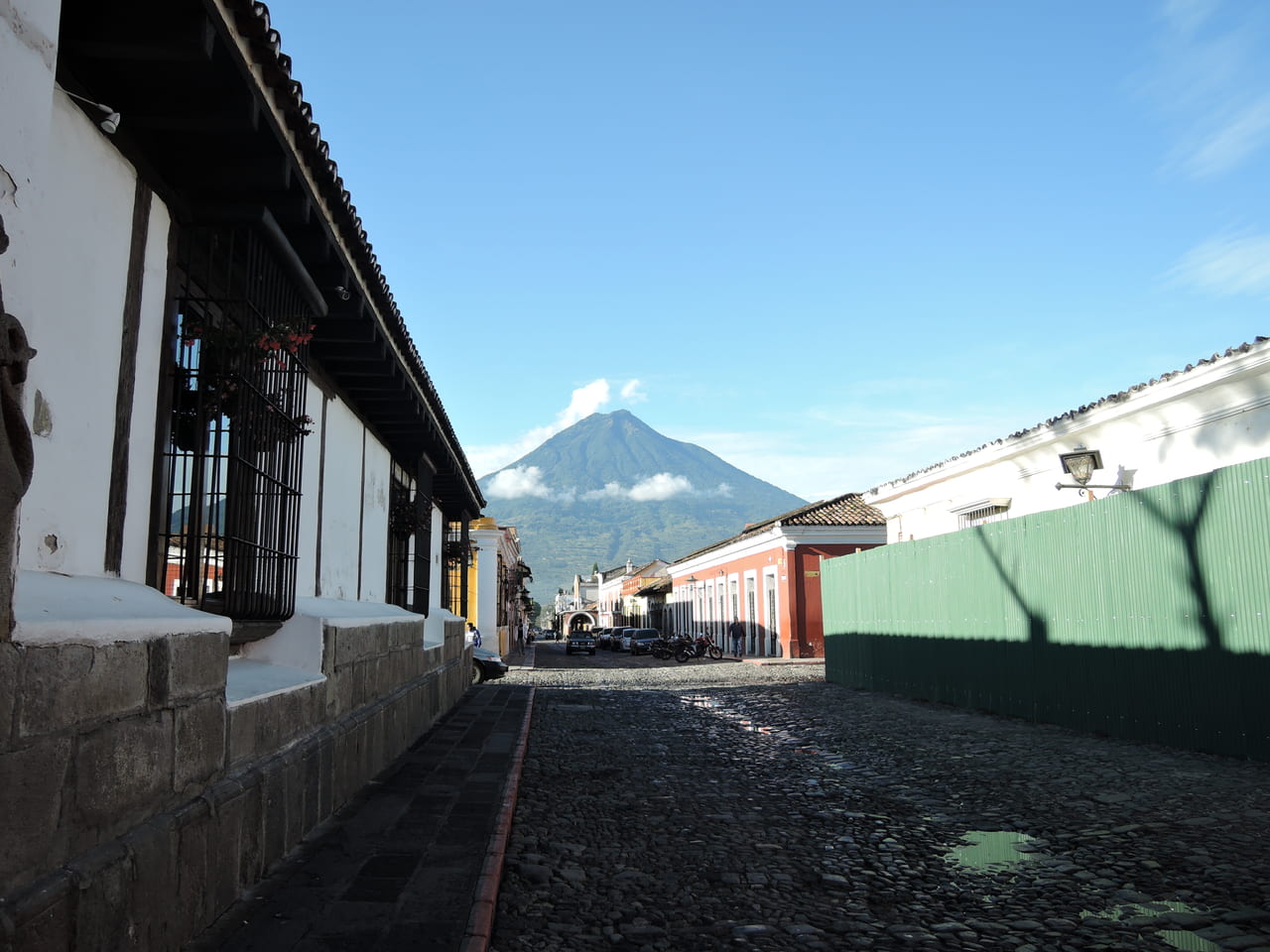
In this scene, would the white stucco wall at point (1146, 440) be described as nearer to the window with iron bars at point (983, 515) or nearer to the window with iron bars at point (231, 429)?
the window with iron bars at point (983, 515)

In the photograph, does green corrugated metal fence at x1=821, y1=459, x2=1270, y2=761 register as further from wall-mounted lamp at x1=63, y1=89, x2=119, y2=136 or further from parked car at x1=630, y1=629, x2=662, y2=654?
parked car at x1=630, y1=629, x2=662, y2=654

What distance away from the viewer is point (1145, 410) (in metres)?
12.4

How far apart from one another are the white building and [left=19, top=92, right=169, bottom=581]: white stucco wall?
0.5 inches

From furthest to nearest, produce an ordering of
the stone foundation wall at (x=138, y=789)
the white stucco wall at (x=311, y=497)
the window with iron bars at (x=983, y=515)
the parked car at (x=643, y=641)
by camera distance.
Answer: the parked car at (x=643, y=641) < the window with iron bars at (x=983, y=515) < the white stucco wall at (x=311, y=497) < the stone foundation wall at (x=138, y=789)

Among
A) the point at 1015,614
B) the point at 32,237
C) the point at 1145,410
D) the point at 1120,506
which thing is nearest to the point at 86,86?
the point at 32,237

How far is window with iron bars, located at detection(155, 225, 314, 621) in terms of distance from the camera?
4703 mm

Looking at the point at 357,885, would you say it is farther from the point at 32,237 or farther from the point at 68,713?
the point at 32,237

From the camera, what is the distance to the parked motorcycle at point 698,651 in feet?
110

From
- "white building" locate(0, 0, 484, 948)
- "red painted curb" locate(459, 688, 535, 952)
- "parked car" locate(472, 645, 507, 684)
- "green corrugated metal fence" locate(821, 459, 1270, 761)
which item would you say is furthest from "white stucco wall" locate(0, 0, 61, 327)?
"parked car" locate(472, 645, 507, 684)

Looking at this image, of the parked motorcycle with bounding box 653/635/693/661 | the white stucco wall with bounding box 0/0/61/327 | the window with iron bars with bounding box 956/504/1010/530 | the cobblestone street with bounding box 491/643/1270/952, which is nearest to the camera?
the white stucco wall with bounding box 0/0/61/327

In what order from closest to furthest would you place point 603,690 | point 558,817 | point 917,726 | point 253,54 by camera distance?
point 253,54, point 558,817, point 917,726, point 603,690

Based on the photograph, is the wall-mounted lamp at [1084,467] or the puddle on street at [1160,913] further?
the wall-mounted lamp at [1084,467]

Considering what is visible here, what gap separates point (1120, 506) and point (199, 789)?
8.85m

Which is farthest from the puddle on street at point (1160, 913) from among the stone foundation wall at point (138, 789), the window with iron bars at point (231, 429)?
the window with iron bars at point (231, 429)
